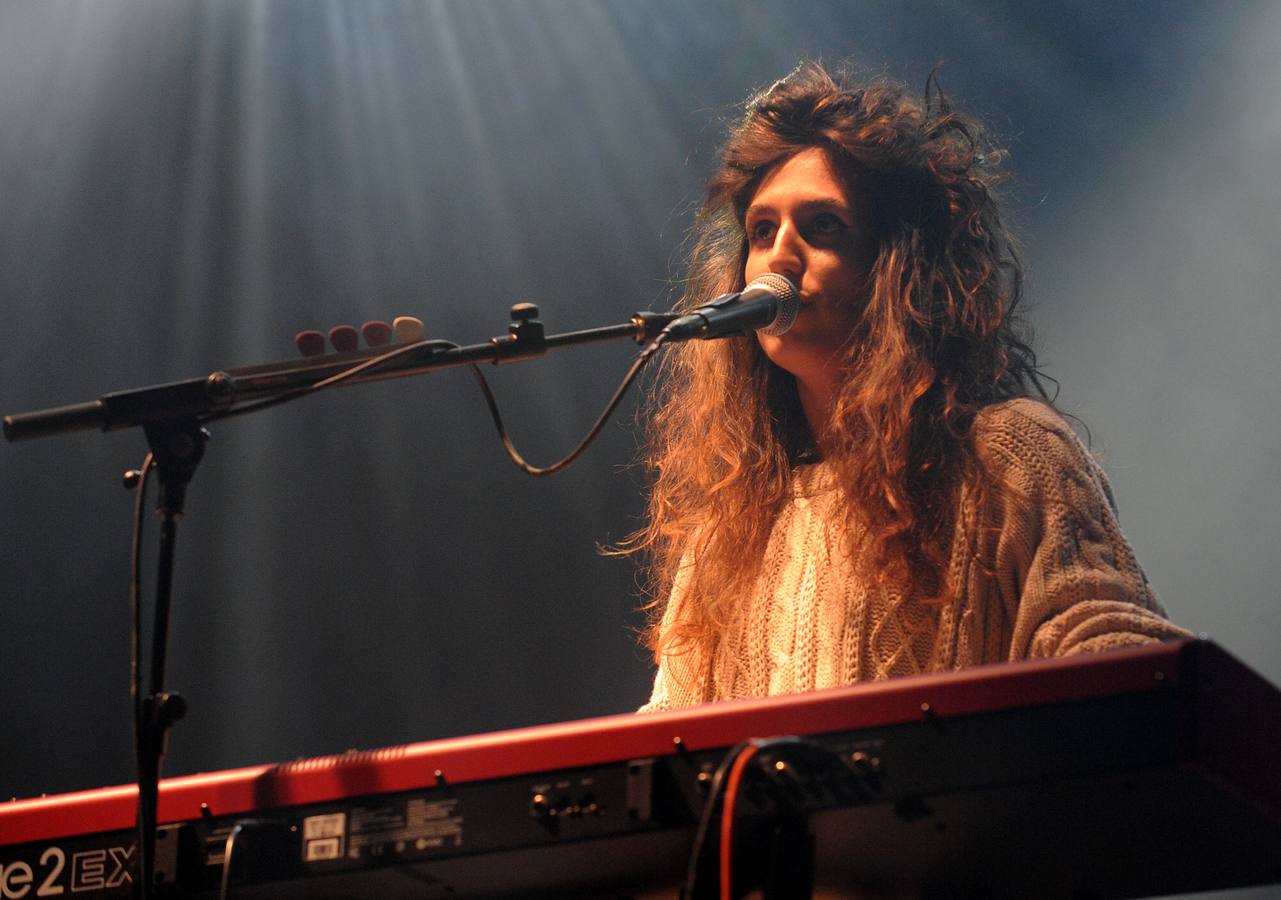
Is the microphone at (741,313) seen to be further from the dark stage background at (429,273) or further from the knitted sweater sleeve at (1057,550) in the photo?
the dark stage background at (429,273)

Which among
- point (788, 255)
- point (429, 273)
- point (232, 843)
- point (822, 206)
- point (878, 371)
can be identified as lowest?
point (232, 843)

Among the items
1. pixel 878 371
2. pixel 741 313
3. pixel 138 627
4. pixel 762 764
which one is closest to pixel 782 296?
pixel 741 313

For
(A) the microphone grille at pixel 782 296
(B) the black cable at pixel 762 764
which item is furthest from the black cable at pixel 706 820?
(A) the microphone grille at pixel 782 296

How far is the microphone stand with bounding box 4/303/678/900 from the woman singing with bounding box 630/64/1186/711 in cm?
67

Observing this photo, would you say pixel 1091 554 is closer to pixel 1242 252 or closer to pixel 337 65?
pixel 1242 252

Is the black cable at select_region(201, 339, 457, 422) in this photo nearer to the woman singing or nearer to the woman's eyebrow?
the woman singing

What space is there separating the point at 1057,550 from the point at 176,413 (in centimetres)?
116

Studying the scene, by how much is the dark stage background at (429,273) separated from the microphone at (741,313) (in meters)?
1.70

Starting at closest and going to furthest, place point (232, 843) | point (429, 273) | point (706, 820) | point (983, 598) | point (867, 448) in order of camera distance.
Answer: point (706, 820), point (232, 843), point (983, 598), point (867, 448), point (429, 273)

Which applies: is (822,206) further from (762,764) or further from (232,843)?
(232,843)

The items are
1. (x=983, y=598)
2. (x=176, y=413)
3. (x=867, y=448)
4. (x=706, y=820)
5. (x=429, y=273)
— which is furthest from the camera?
(x=429, y=273)

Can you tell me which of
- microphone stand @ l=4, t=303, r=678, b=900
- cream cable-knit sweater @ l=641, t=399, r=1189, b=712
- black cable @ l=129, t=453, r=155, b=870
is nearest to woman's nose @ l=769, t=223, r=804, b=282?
cream cable-knit sweater @ l=641, t=399, r=1189, b=712

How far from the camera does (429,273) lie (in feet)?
12.7

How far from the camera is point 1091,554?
1693 millimetres
